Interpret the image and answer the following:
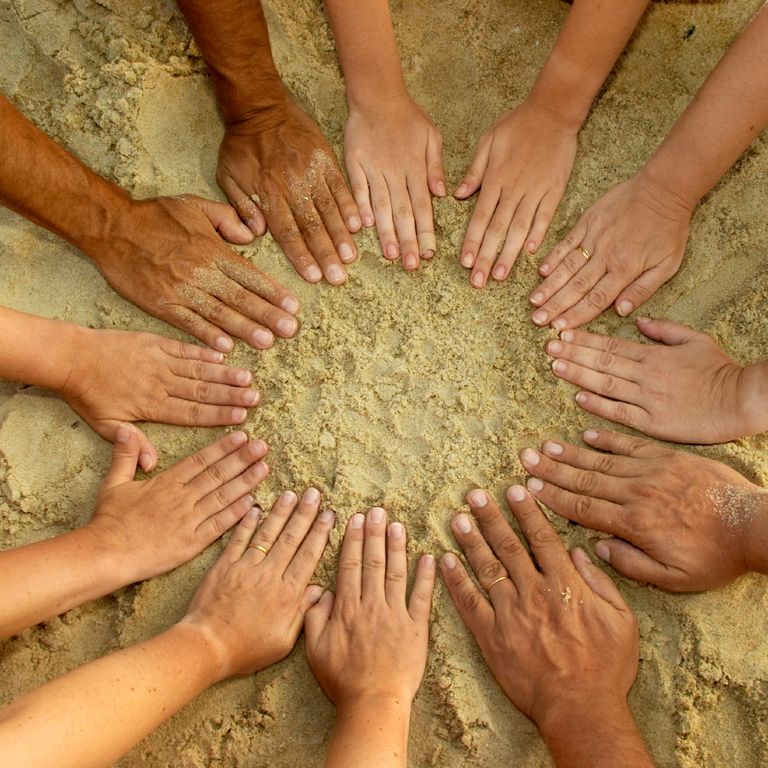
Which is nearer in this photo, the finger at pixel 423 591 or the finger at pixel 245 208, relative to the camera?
the finger at pixel 423 591

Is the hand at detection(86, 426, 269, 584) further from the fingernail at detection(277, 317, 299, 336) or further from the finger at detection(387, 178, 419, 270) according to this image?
the finger at detection(387, 178, 419, 270)

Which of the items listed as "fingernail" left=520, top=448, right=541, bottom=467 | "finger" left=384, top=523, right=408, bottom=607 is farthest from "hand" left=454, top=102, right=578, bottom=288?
"finger" left=384, top=523, right=408, bottom=607

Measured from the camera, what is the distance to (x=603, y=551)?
178 cm

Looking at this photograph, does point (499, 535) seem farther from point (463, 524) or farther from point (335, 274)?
point (335, 274)

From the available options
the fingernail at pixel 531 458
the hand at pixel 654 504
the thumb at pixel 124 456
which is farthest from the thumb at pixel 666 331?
the thumb at pixel 124 456

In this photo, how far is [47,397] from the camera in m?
1.90

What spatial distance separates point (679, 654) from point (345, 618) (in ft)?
2.45

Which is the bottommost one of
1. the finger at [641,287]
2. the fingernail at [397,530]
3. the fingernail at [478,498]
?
the fingernail at [478,498]

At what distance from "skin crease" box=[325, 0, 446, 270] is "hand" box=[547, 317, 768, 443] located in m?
0.46

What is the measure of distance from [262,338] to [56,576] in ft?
2.29

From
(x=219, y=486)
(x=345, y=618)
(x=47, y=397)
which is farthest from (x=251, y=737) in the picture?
(x=47, y=397)

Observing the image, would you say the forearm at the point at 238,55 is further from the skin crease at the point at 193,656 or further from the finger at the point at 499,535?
the finger at the point at 499,535

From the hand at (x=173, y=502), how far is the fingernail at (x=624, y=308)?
93cm

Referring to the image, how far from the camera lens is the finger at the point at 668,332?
73.2 inches
